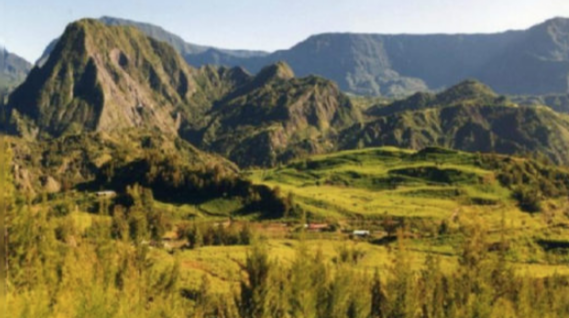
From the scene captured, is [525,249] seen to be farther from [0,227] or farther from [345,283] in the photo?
[0,227]

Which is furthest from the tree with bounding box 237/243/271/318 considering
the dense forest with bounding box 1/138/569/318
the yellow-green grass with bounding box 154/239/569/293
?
the yellow-green grass with bounding box 154/239/569/293

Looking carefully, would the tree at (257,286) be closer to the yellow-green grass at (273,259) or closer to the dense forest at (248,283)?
the dense forest at (248,283)

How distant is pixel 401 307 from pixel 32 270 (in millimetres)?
38465

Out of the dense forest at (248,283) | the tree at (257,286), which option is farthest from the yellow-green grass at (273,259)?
the tree at (257,286)

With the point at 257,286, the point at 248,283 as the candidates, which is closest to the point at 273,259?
the point at 248,283

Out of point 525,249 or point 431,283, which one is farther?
point 525,249

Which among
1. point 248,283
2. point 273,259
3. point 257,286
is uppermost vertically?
point 257,286

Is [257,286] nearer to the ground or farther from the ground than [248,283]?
farther from the ground

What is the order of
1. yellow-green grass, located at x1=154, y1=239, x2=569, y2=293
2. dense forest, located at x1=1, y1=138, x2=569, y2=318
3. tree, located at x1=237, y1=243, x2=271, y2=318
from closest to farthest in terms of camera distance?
dense forest, located at x1=1, y1=138, x2=569, y2=318 < tree, located at x1=237, y1=243, x2=271, y2=318 < yellow-green grass, located at x1=154, y1=239, x2=569, y2=293

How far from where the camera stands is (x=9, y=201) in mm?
52625

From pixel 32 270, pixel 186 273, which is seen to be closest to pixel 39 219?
pixel 32 270

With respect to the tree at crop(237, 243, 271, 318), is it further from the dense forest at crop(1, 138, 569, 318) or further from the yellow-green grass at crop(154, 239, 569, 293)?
the yellow-green grass at crop(154, 239, 569, 293)

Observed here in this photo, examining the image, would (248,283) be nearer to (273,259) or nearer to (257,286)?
(257,286)

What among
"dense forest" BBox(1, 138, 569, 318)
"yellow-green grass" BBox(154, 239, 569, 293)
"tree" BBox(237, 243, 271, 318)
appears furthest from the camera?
"yellow-green grass" BBox(154, 239, 569, 293)
